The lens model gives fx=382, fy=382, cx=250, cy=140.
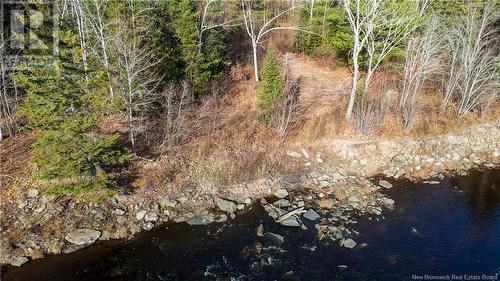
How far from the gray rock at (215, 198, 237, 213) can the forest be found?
2.05 meters

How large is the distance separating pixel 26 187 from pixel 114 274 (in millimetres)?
7322

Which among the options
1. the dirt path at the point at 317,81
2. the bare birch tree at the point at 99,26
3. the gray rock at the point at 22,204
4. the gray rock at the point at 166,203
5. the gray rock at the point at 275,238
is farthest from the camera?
the dirt path at the point at 317,81

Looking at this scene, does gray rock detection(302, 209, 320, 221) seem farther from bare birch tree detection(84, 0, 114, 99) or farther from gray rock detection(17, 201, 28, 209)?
gray rock detection(17, 201, 28, 209)

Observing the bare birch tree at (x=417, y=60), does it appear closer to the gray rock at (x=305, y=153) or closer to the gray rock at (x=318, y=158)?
the gray rock at (x=318, y=158)

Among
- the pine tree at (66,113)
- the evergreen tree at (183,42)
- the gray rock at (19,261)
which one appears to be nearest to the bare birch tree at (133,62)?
the pine tree at (66,113)

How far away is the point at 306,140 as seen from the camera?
27109 millimetres

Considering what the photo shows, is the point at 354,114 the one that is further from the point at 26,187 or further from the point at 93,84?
the point at 26,187

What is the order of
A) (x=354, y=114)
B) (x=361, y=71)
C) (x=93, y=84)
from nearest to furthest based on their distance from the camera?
(x=93, y=84), (x=354, y=114), (x=361, y=71)

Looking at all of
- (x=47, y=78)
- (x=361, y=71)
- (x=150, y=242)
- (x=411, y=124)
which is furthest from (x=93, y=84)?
(x=361, y=71)

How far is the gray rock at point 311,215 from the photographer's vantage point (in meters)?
20.7

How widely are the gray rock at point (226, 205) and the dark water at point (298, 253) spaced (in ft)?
2.98

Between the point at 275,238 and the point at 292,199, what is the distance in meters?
3.86

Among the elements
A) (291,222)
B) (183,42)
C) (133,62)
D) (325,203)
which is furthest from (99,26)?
(325,203)

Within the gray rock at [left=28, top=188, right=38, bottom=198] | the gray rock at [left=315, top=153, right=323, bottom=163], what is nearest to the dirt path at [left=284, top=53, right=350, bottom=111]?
the gray rock at [left=315, top=153, right=323, bottom=163]
